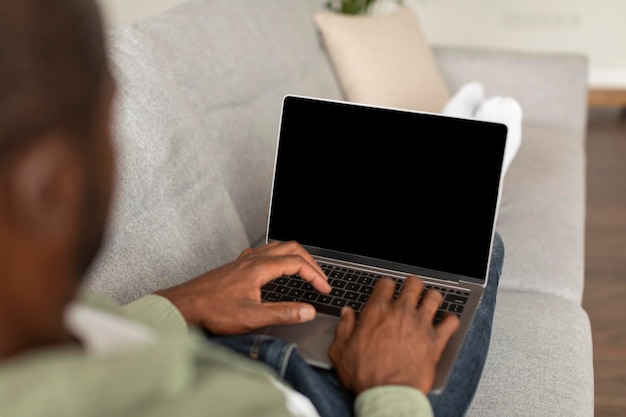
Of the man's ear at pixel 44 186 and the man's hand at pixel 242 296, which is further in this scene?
the man's hand at pixel 242 296

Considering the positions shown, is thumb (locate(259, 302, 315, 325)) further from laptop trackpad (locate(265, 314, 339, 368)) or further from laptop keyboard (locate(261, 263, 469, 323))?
laptop keyboard (locate(261, 263, 469, 323))

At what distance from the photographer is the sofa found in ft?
4.32

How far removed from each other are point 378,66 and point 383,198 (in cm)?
114

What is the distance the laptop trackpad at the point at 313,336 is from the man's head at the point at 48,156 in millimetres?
605

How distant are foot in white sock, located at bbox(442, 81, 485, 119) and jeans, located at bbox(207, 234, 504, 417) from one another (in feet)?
3.49

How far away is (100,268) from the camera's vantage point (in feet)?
4.12

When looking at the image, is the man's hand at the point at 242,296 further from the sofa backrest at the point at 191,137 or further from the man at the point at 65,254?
the man at the point at 65,254

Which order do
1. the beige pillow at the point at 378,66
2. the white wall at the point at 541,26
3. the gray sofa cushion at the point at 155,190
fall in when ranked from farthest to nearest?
the white wall at the point at 541,26
the beige pillow at the point at 378,66
the gray sofa cushion at the point at 155,190

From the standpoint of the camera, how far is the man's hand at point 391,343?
957 millimetres

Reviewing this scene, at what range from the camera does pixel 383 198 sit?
4.69ft

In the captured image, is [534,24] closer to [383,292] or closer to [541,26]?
[541,26]

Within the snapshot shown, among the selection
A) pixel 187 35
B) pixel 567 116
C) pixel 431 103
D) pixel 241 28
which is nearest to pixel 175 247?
pixel 187 35

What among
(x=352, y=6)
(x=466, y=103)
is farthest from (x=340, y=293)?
(x=352, y=6)

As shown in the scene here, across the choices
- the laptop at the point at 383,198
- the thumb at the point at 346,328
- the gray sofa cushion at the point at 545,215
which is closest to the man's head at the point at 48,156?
the thumb at the point at 346,328
